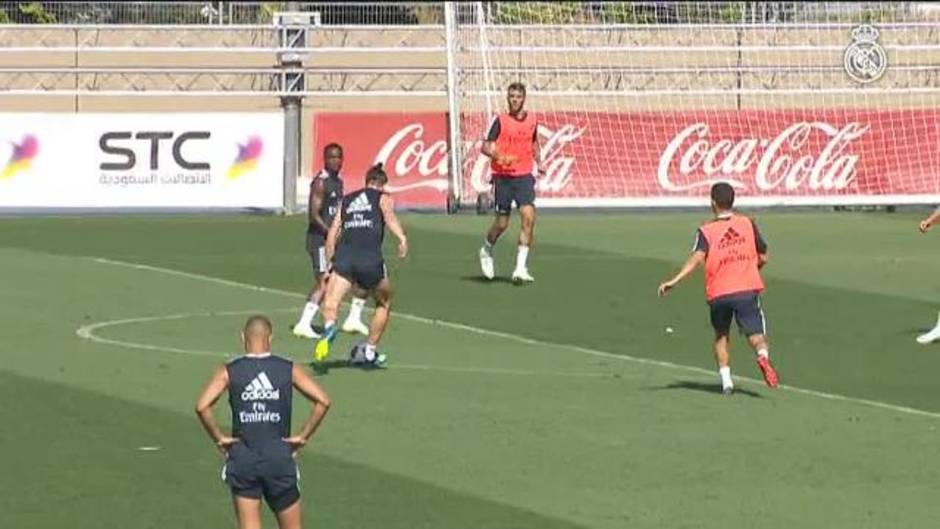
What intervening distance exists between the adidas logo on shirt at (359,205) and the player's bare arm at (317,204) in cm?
206

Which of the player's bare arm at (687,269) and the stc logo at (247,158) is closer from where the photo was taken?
the player's bare arm at (687,269)

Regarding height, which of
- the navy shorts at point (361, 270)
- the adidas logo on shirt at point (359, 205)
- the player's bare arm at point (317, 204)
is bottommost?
the navy shorts at point (361, 270)

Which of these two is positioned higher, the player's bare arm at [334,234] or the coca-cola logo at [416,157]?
the coca-cola logo at [416,157]

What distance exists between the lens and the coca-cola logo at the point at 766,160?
1453 inches

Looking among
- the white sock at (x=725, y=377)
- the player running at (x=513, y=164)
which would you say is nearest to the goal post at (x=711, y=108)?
the player running at (x=513, y=164)

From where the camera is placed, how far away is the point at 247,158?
35906 millimetres

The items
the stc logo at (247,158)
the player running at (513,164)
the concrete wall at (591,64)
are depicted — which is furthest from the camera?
the concrete wall at (591,64)

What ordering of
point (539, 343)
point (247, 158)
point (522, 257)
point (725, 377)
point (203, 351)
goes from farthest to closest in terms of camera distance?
1. point (247, 158)
2. point (522, 257)
3. point (539, 343)
4. point (203, 351)
5. point (725, 377)

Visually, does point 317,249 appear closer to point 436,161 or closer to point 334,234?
point 334,234

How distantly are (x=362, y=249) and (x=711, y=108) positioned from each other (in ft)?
61.5

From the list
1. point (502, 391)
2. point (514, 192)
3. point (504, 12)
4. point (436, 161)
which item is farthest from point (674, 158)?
point (502, 391)

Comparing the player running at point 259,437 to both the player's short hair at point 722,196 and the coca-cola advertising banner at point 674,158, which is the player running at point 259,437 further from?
the coca-cola advertising banner at point 674,158

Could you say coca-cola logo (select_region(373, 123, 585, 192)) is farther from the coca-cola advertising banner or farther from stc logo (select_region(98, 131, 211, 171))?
stc logo (select_region(98, 131, 211, 171))

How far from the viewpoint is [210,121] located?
117 feet
